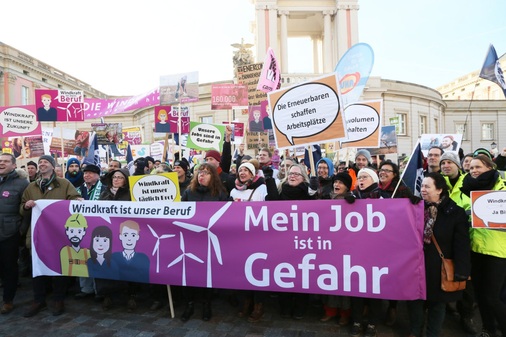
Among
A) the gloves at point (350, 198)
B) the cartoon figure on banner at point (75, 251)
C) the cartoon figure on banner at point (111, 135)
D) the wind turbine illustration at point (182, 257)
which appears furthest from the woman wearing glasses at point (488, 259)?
the cartoon figure on banner at point (111, 135)

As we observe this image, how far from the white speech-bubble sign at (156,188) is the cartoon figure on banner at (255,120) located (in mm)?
5173

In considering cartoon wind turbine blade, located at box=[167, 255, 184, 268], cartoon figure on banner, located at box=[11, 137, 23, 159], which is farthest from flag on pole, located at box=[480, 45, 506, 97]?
cartoon figure on banner, located at box=[11, 137, 23, 159]

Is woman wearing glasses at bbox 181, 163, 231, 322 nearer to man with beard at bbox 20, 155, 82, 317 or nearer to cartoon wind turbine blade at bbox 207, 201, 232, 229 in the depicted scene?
cartoon wind turbine blade at bbox 207, 201, 232, 229

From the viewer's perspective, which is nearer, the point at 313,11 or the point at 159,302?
the point at 159,302

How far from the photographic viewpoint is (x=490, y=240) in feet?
10.7

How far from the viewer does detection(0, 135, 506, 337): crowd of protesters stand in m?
3.25

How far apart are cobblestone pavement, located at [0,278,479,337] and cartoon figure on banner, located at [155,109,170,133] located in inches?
283

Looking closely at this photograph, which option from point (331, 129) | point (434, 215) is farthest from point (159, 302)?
point (434, 215)

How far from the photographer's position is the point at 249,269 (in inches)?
150

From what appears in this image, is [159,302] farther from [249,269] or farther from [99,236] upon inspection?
[249,269]

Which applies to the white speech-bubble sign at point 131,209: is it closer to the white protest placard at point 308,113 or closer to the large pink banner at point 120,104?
the white protest placard at point 308,113

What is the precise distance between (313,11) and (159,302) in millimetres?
39330

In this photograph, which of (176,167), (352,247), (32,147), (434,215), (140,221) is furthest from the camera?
(32,147)

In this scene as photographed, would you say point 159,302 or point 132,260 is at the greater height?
point 132,260
